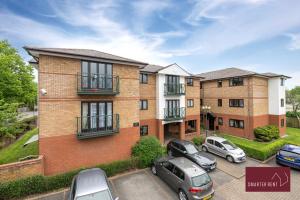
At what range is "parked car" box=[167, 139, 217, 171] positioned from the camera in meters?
10.1

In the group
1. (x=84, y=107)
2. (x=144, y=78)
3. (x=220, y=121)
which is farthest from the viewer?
(x=220, y=121)

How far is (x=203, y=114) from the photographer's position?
22.9 meters

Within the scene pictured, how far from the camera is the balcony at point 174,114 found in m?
15.3

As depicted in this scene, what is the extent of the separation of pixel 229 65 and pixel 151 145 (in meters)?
20.9

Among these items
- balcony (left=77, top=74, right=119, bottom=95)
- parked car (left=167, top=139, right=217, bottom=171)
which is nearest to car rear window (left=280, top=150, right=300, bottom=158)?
parked car (left=167, top=139, right=217, bottom=171)

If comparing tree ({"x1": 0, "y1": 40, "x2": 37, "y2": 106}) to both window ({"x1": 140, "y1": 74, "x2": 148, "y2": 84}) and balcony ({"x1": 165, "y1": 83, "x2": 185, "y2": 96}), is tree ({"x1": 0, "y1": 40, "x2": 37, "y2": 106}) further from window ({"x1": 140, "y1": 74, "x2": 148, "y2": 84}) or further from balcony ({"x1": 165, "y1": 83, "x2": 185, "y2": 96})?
balcony ({"x1": 165, "y1": 83, "x2": 185, "y2": 96})

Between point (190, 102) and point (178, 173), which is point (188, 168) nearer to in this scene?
point (178, 173)

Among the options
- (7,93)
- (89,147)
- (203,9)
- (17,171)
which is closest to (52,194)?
(17,171)

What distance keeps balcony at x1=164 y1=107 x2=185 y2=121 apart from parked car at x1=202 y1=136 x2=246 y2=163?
3.66 m

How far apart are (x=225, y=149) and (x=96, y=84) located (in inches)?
444

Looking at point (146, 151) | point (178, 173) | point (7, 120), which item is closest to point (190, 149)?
point (146, 151)

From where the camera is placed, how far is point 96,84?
382 inches

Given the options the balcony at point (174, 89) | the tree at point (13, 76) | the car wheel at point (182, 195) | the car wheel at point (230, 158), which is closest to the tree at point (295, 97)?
the car wheel at point (230, 158)

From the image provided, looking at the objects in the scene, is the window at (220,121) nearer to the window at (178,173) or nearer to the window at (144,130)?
the window at (144,130)
